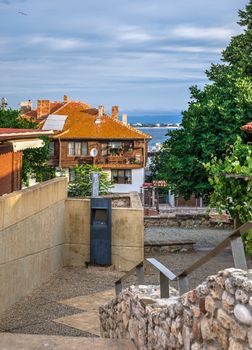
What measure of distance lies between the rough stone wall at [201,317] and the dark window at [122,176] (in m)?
53.4

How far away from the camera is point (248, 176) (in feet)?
40.2

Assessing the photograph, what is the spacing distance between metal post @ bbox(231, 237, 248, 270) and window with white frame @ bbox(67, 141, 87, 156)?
178 feet

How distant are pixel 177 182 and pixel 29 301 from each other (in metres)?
12.7

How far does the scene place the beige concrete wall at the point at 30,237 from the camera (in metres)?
11.4

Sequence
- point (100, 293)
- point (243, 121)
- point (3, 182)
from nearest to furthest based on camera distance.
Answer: point (100, 293), point (3, 182), point (243, 121)

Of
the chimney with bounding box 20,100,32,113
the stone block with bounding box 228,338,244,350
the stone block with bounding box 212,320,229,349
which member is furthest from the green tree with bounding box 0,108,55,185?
the chimney with bounding box 20,100,32,113

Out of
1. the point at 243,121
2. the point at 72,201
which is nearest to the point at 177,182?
the point at 243,121

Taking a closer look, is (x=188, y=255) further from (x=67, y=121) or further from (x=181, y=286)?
(x=67, y=121)

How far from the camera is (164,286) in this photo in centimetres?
607

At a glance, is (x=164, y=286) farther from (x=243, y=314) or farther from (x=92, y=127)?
(x=92, y=127)

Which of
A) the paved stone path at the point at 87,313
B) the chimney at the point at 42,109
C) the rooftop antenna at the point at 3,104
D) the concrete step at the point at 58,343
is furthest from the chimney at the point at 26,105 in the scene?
the concrete step at the point at 58,343

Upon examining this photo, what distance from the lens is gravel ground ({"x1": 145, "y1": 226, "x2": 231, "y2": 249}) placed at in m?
23.9

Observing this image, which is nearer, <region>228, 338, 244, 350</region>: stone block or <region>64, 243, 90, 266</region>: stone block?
<region>228, 338, 244, 350</region>: stone block

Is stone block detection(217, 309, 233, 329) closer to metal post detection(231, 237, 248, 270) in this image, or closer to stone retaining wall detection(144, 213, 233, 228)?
metal post detection(231, 237, 248, 270)
